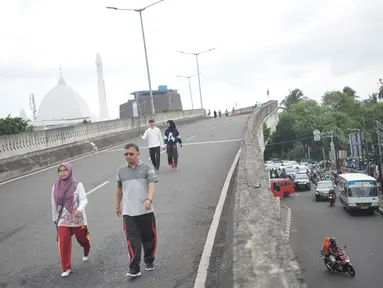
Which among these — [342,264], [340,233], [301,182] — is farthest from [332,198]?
[342,264]

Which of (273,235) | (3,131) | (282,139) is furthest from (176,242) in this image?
(282,139)

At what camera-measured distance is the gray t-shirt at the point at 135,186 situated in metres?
Answer: 6.14

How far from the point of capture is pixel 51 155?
2005cm

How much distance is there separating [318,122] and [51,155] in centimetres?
7474

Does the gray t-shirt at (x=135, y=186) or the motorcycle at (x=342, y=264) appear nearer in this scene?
the gray t-shirt at (x=135, y=186)

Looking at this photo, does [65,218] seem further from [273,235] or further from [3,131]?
[3,131]

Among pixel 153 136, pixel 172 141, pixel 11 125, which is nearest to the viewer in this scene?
pixel 153 136

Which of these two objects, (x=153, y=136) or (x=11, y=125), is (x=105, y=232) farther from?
(x=11, y=125)

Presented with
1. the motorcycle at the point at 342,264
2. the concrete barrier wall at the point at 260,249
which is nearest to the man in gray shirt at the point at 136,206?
the concrete barrier wall at the point at 260,249

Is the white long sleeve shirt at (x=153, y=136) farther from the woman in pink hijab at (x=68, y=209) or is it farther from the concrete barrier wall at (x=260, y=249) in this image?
the concrete barrier wall at (x=260, y=249)

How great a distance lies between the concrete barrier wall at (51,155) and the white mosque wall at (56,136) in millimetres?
301

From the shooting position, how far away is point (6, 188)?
14492 millimetres

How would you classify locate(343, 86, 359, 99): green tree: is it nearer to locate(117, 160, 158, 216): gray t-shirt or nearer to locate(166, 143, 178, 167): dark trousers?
locate(166, 143, 178, 167): dark trousers

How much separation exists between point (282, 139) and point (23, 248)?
89287mm
